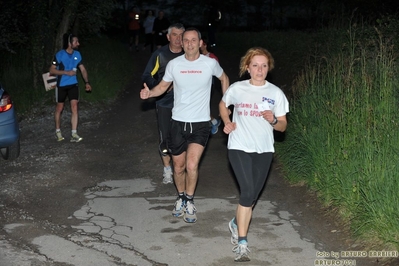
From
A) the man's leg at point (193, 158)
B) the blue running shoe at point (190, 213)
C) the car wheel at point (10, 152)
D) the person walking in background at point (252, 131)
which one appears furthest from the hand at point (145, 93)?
the car wheel at point (10, 152)

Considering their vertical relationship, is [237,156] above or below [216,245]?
above

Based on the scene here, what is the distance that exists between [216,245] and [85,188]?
122 inches

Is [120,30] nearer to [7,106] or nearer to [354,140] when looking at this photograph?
[7,106]

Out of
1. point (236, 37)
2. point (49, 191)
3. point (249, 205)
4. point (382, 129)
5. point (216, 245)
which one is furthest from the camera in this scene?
point (236, 37)

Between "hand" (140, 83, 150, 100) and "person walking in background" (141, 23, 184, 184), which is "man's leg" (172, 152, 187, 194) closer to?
"person walking in background" (141, 23, 184, 184)

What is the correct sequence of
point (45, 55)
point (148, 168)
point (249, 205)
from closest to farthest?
point (249, 205), point (148, 168), point (45, 55)

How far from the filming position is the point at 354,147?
27.7 feet

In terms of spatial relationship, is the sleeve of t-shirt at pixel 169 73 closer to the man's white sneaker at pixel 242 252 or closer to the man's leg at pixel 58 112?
the man's white sneaker at pixel 242 252

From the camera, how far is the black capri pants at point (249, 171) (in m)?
6.74

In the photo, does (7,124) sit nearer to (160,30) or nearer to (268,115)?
(268,115)

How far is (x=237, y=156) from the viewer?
680 cm

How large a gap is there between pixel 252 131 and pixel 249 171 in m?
0.37

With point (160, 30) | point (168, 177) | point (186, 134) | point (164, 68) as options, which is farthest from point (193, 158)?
point (160, 30)

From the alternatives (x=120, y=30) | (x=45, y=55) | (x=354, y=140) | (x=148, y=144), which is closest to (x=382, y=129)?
(x=354, y=140)
